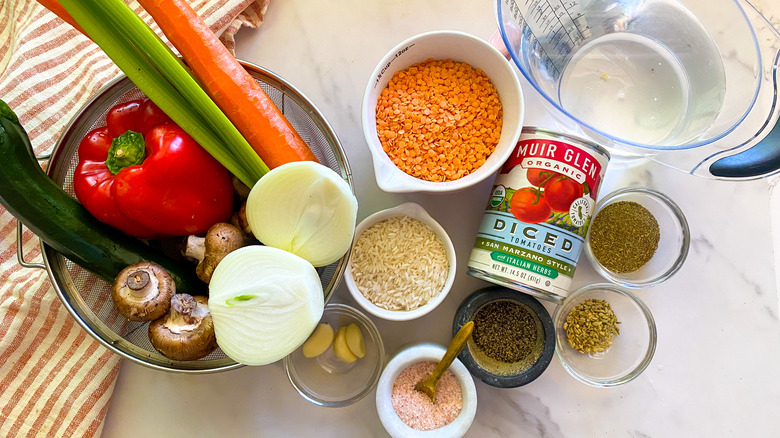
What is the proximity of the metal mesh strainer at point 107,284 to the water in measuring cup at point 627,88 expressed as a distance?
1.40 ft

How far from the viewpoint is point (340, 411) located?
101cm

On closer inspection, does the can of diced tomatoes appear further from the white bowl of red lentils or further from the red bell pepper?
the red bell pepper

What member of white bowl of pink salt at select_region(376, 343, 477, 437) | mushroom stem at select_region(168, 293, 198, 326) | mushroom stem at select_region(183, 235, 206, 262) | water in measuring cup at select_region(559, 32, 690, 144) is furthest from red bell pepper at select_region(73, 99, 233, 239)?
water in measuring cup at select_region(559, 32, 690, 144)

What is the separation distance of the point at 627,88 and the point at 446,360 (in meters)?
0.56

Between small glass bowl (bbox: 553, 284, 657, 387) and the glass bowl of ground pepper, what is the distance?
0.08m

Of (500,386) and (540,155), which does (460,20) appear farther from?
(500,386)

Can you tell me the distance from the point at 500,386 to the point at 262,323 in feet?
1.40

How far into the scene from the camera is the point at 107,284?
35.8 inches

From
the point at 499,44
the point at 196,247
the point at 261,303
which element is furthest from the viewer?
the point at 499,44

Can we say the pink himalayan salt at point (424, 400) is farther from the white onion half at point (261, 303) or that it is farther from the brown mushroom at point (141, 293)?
the brown mushroom at point (141, 293)

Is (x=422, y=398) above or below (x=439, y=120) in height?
below

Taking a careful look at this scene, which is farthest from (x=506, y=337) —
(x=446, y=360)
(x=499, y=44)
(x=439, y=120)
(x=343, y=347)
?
(x=499, y=44)

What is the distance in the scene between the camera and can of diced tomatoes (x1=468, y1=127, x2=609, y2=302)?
34.5 inches

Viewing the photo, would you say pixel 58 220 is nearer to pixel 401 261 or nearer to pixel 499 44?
pixel 401 261
